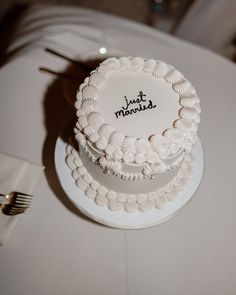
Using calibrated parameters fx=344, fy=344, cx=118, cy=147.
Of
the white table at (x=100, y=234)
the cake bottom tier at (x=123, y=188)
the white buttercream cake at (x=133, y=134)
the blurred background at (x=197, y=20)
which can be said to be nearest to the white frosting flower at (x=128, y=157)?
the white buttercream cake at (x=133, y=134)

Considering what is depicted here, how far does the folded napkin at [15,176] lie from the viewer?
47.2 inches

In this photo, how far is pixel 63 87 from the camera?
1450 millimetres

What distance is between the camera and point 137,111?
986 mm

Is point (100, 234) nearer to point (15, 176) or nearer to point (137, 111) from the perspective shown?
point (15, 176)

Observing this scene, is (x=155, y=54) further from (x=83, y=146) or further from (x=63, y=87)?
(x=83, y=146)

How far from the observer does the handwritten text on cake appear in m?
0.99

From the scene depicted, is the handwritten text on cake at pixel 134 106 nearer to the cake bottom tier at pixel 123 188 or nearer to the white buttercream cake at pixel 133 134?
the white buttercream cake at pixel 133 134

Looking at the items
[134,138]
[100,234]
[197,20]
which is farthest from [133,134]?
[197,20]

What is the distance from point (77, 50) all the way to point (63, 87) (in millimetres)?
222

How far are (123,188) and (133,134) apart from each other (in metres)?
0.20

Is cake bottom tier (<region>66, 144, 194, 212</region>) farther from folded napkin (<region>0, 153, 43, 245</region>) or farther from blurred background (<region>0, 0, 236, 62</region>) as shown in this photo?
blurred background (<region>0, 0, 236, 62</region>)

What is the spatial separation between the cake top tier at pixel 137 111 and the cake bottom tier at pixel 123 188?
13 centimetres

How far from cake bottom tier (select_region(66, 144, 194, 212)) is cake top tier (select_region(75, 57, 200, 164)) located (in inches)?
5.0

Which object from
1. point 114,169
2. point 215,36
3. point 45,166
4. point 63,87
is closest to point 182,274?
point 114,169
